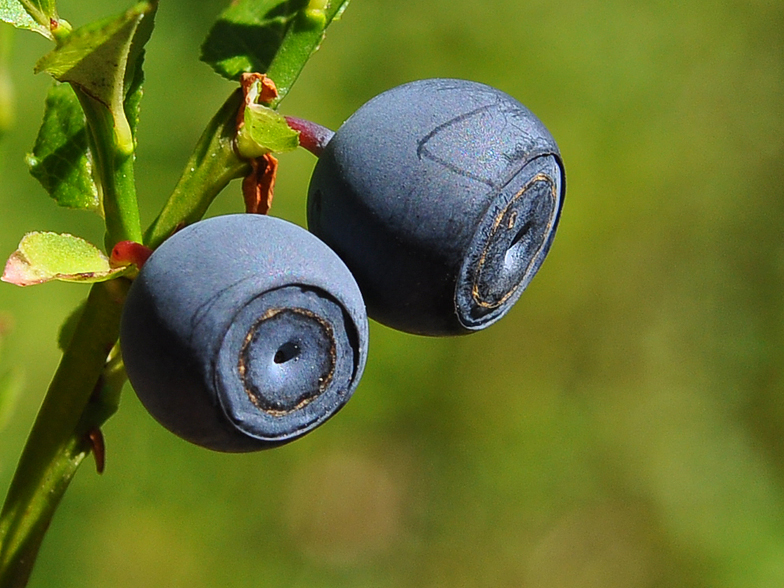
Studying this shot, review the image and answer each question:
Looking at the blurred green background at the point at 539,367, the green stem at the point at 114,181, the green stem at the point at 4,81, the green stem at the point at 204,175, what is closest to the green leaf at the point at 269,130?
the green stem at the point at 204,175

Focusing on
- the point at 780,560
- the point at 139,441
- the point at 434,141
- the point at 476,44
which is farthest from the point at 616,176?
the point at 434,141

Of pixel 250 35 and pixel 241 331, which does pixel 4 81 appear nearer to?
pixel 250 35

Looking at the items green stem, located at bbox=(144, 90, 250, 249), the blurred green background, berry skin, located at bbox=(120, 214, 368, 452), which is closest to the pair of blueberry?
berry skin, located at bbox=(120, 214, 368, 452)

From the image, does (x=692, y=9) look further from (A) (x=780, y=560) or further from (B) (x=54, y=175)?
(B) (x=54, y=175)

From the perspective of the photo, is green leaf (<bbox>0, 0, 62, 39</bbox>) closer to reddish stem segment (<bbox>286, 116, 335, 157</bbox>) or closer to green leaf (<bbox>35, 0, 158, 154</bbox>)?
green leaf (<bbox>35, 0, 158, 154</bbox>)

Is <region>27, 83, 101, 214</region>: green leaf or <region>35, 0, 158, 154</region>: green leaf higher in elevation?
<region>35, 0, 158, 154</region>: green leaf

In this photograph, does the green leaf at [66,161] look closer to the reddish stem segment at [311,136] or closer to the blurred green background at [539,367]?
the reddish stem segment at [311,136]
